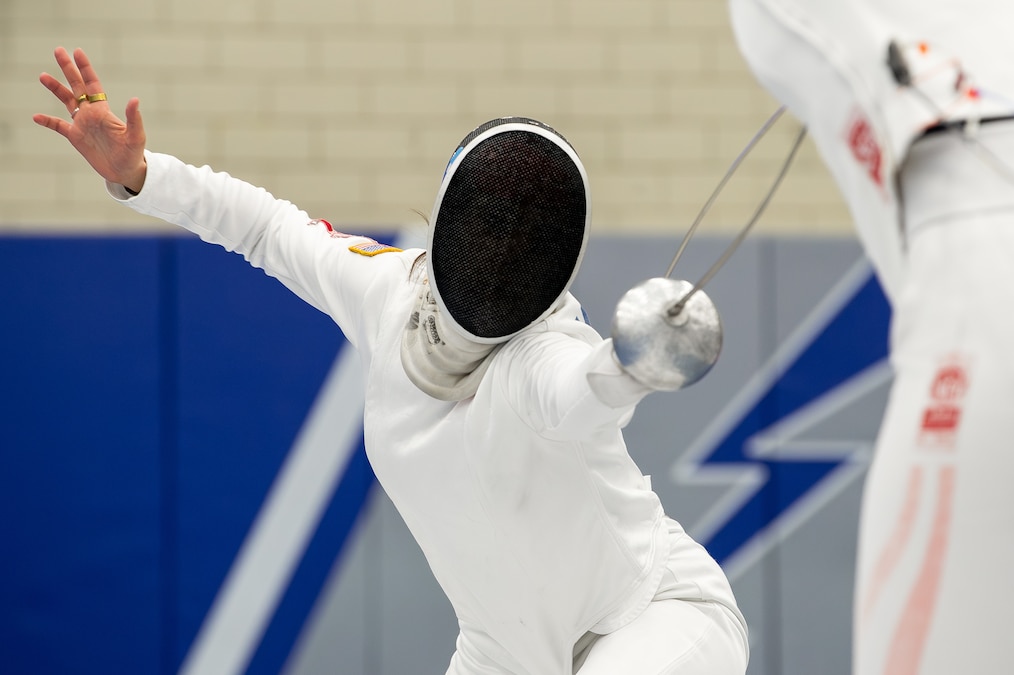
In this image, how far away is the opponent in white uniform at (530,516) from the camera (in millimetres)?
1778

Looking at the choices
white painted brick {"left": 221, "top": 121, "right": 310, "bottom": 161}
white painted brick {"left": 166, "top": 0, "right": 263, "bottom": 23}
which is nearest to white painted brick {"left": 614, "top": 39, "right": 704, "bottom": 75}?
white painted brick {"left": 221, "top": 121, "right": 310, "bottom": 161}

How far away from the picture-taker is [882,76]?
1186 millimetres

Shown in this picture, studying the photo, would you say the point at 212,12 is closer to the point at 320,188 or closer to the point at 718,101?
the point at 320,188

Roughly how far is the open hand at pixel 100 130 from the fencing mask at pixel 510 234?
83cm

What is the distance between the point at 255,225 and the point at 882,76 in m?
1.44

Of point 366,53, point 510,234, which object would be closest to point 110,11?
point 366,53

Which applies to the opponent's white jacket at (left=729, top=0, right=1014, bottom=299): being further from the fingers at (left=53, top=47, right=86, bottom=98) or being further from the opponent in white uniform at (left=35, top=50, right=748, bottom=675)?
the fingers at (left=53, top=47, right=86, bottom=98)

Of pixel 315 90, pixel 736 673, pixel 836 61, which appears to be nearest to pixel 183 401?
pixel 315 90

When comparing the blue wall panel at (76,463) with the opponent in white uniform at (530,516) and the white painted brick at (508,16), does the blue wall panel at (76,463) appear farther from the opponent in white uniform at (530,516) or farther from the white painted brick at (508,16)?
the opponent in white uniform at (530,516)

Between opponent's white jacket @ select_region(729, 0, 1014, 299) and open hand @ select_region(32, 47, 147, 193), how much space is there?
1411mm

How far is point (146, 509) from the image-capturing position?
13.0ft

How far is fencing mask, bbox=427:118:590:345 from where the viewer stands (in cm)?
174

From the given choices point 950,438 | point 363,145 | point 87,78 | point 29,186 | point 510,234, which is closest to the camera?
point 950,438

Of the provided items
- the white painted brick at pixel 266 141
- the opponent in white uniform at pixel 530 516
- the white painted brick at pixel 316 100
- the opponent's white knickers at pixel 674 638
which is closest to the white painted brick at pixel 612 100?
the white painted brick at pixel 316 100
